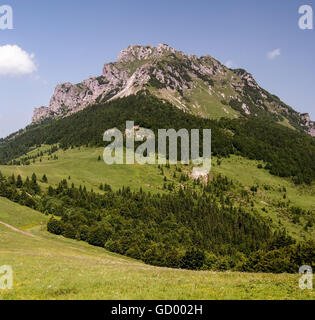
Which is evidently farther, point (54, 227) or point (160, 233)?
point (160, 233)

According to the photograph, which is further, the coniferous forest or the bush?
the bush

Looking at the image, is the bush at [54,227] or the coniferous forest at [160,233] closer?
the coniferous forest at [160,233]

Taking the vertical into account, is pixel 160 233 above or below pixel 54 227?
below

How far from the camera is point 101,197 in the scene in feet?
622
